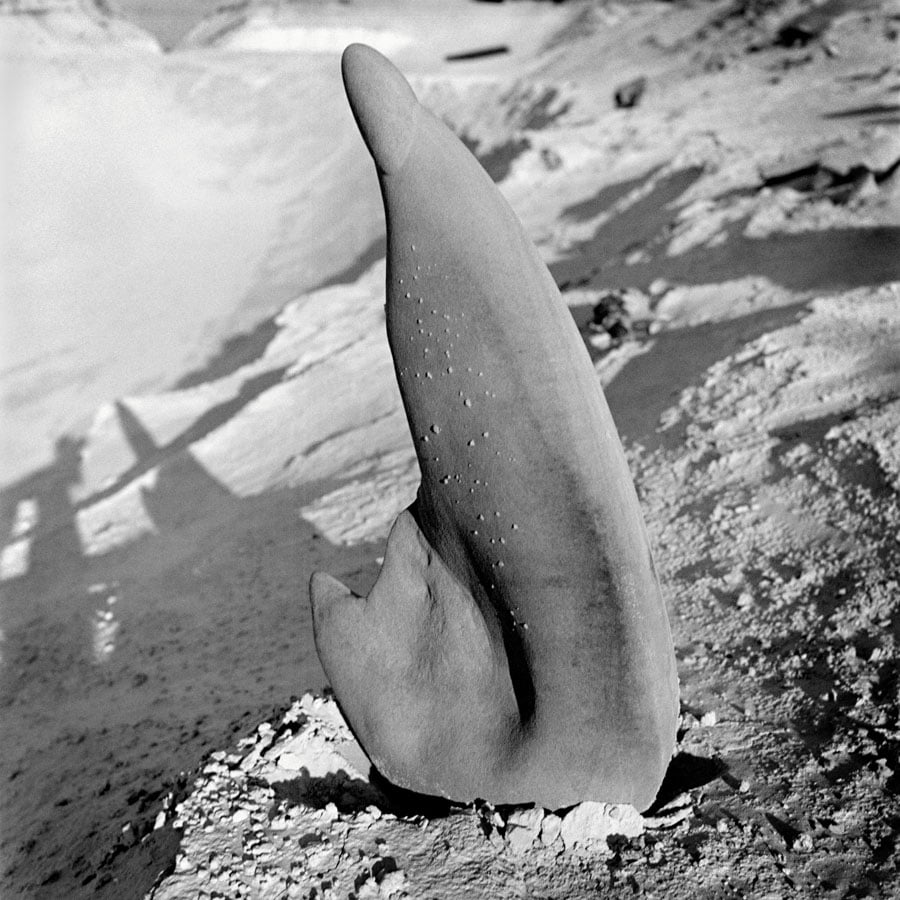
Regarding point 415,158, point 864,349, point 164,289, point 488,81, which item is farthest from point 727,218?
point 488,81

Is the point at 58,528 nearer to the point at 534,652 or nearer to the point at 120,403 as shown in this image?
the point at 120,403

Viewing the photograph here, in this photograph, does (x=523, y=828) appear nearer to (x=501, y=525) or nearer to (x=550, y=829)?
(x=550, y=829)

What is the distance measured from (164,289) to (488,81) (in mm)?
9658

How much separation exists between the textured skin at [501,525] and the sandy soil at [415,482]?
0.23 m

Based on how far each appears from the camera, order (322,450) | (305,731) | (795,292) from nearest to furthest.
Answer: (305,731) → (795,292) → (322,450)

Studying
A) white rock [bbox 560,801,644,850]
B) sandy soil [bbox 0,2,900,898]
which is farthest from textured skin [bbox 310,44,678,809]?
sandy soil [bbox 0,2,900,898]

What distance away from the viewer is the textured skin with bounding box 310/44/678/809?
2607mm

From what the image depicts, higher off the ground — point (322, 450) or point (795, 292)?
point (795, 292)

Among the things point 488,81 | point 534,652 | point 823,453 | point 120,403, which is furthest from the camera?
point 488,81

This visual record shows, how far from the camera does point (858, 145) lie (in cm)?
813

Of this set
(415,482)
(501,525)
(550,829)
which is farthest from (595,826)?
(415,482)

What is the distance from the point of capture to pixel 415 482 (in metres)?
6.29

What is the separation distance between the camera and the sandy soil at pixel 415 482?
Answer: 2811 millimetres

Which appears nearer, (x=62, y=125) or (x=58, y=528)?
(x=58, y=528)
